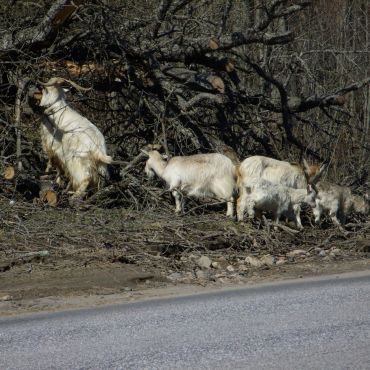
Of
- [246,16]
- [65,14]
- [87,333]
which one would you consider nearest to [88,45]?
[65,14]

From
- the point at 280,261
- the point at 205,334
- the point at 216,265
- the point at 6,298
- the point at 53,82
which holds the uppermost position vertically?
the point at 53,82

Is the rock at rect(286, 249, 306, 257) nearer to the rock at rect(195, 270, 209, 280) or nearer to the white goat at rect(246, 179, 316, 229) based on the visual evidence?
the white goat at rect(246, 179, 316, 229)

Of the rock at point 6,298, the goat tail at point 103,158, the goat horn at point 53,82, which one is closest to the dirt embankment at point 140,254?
the rock at point 6,298

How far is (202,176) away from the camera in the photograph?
515 inches

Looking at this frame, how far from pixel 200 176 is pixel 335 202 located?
A: 210cm

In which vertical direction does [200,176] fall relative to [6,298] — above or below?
above

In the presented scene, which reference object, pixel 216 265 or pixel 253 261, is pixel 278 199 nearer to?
pixel 253 261

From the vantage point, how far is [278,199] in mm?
12891

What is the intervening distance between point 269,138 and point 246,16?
7.90 feet

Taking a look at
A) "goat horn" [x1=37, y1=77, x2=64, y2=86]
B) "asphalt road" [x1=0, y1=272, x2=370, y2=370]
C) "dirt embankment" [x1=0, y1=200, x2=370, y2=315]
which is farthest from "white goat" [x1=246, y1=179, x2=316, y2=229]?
"asphalt road" [x1=0, y1=272, x2=370, y2=370]

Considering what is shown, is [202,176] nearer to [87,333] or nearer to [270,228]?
[270,228]

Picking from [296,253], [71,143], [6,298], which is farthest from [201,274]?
[71,143]

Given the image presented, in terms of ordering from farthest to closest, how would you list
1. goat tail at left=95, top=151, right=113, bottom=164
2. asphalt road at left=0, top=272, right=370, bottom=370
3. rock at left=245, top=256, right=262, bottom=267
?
goat tail at left=95, top=151, right=113, bottom=164
rock at left=245, top=256, right=262, bottom=267
asphalt road at left=0, top=272, right=370, bottom=370

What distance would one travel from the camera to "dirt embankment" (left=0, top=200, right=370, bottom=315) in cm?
929
